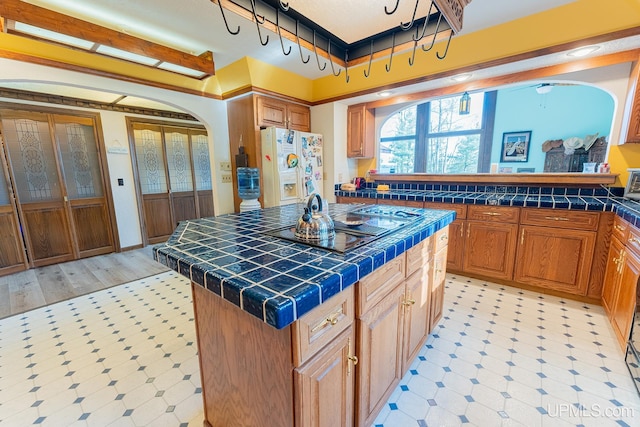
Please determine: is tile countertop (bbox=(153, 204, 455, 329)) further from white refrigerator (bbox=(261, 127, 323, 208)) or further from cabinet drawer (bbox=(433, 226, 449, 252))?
white refrigerator (bbox=(261, 127, 323, 208))

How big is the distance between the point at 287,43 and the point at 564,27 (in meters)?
2.26

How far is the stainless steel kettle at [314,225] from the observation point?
1.21 meters

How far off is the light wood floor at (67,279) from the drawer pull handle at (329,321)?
3.19 m

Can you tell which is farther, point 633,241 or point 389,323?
point 633,241

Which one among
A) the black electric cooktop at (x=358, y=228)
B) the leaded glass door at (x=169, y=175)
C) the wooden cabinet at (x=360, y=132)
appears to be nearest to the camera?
the black electric cooktop at (x=358, y=228)

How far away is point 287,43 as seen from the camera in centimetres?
247

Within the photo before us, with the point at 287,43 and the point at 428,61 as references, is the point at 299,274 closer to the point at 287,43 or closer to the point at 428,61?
the point at 287,43

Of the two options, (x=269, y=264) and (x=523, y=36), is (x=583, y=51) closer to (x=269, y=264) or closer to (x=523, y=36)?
(x=523, y=36)

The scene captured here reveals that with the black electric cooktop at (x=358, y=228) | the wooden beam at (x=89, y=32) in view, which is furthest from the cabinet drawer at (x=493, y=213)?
the wooden beam at (x=89, y=32)

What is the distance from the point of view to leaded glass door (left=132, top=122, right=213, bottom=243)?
4309 mm

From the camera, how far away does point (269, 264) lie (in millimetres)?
921

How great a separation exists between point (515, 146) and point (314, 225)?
254 inches

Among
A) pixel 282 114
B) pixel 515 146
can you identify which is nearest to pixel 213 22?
pixel 282 114
